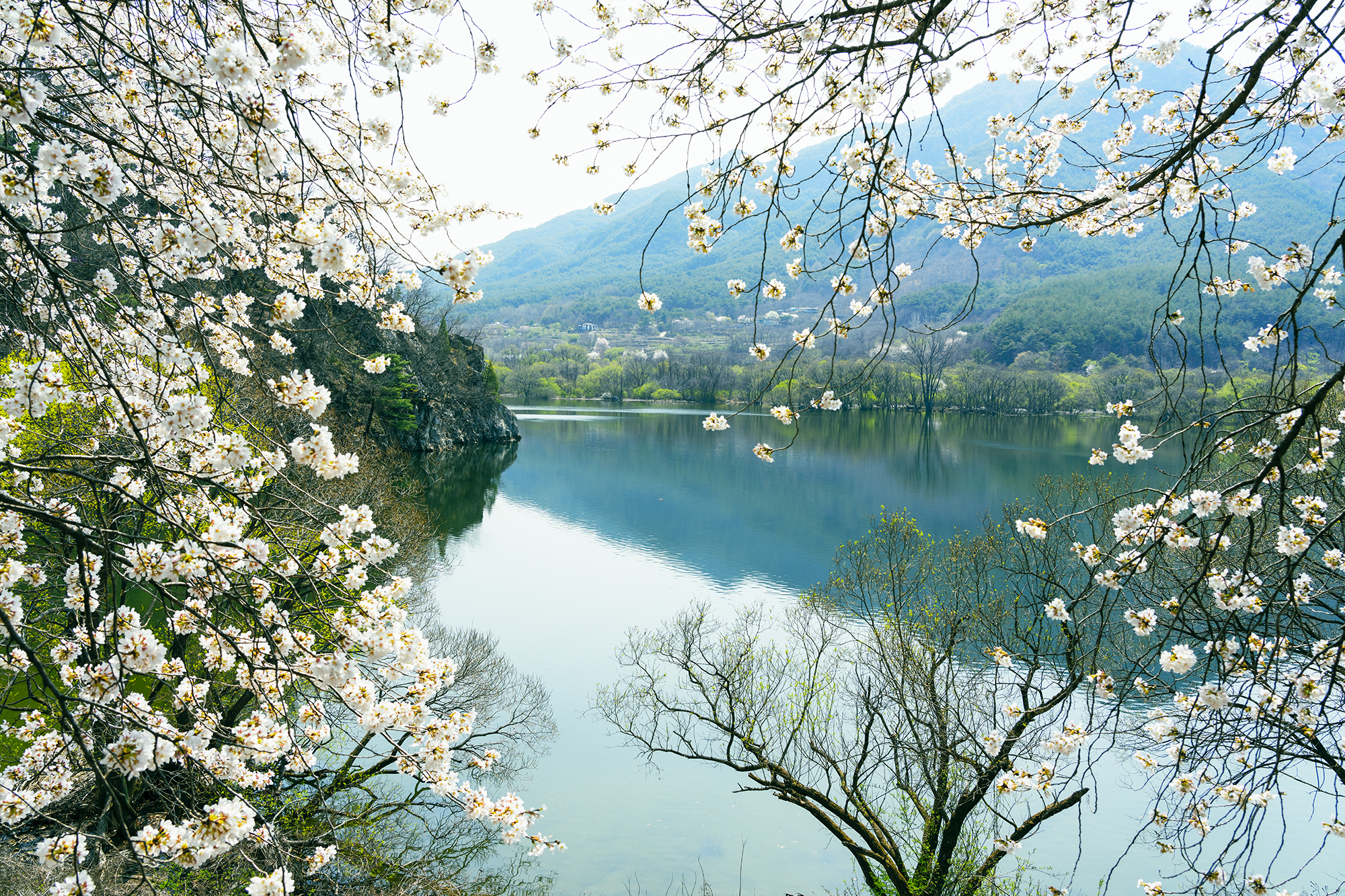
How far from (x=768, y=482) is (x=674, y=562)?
11.9m

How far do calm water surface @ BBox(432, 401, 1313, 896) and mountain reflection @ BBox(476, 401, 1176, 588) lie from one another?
0.44ft

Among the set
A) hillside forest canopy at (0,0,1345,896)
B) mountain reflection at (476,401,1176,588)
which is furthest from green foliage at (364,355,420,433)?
hillside forest canopy at (0,0,1345,896)

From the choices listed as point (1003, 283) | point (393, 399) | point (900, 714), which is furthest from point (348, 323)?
point (1003, 283)

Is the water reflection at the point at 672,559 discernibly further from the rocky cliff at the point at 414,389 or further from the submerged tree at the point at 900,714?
the rocky cliff at the point at 414,389

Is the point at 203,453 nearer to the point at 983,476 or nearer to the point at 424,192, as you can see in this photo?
the point at 424,192

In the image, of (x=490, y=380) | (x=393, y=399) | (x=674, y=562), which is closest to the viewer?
(x=674, y=562)

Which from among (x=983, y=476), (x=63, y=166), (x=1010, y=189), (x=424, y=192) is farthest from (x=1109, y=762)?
(x=983, y=476)

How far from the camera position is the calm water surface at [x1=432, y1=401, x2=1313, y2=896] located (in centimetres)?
970

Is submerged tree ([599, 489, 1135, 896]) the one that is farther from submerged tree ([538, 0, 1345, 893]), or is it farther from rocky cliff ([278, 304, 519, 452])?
rocky cliff ([278, 304, 519, 452])

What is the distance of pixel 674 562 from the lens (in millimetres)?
21750

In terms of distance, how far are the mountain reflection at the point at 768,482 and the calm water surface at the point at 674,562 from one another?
0.44ft

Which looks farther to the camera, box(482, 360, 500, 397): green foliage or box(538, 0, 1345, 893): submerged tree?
box(482, 360, 500, 397): green foliage

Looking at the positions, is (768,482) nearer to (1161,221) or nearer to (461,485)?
(461,485)

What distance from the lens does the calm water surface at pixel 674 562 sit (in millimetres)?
9703
